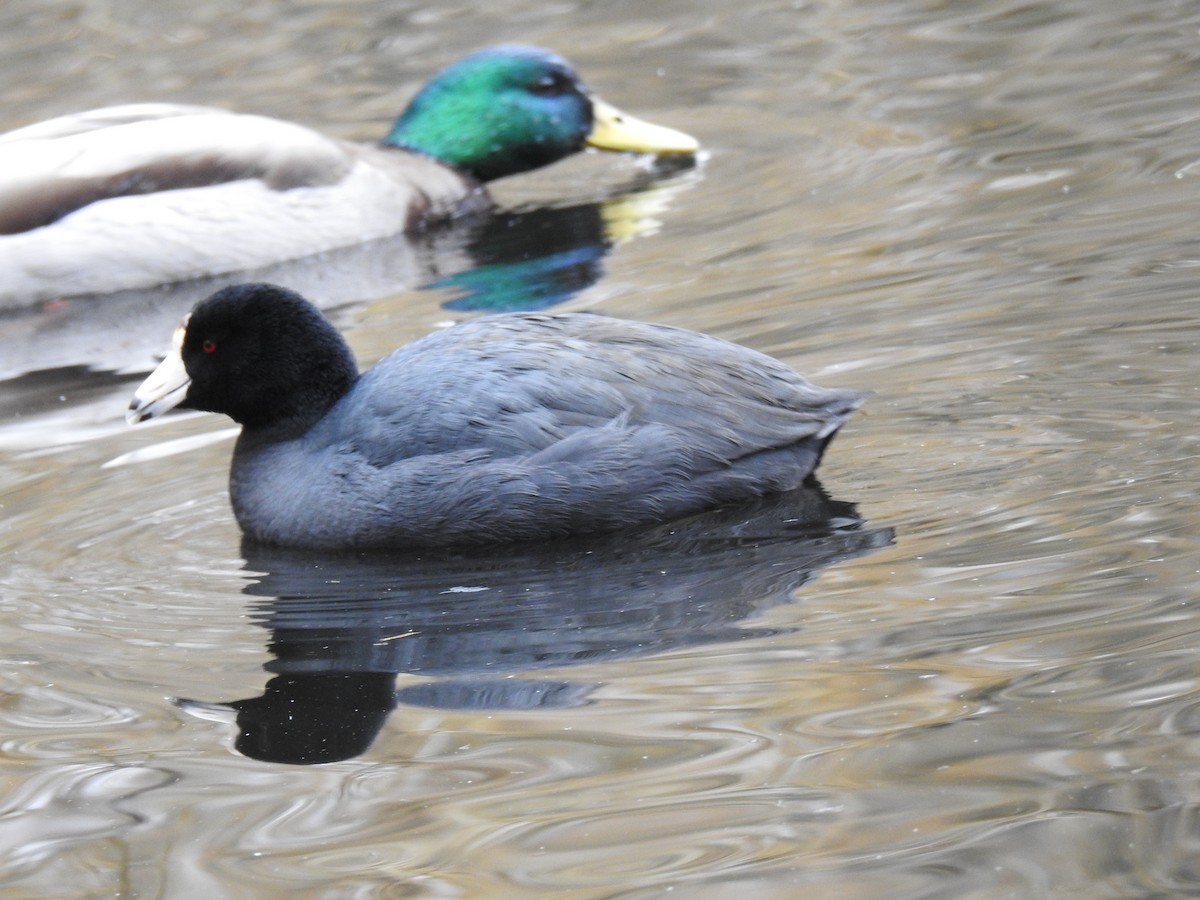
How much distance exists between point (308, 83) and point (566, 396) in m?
8.99

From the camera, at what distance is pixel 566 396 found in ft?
18.3

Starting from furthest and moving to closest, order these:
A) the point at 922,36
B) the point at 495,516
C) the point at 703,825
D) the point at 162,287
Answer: the point at 922,36, the point at 162,287, the point at 495,516, the point at 703,825

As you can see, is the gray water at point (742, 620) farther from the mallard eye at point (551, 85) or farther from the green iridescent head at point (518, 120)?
the mallard eye at point (551, 85)

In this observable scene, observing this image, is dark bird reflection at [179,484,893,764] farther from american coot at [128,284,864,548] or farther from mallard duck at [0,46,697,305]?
mallard duck at [0,46,697,305]

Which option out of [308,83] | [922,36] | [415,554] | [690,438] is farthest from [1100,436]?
[308,83]

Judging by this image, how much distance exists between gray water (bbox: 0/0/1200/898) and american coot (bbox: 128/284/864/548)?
5.9 inches

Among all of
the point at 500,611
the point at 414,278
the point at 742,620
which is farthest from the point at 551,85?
the point at 742,620

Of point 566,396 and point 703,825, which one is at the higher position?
point 566,396

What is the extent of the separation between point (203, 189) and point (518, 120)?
1.92 m

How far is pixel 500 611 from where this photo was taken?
506 cm

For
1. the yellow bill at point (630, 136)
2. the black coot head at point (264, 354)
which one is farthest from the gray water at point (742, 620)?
the yellow bill at point (630, 136)

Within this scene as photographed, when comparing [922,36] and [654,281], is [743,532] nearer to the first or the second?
[654,281]

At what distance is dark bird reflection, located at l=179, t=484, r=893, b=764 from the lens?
4.50m

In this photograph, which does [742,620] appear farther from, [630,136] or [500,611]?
[630,136]
